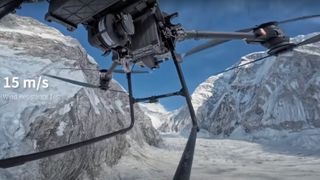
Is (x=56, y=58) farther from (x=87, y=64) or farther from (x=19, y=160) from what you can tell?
(x=19, y=160)

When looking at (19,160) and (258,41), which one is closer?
(19,160)

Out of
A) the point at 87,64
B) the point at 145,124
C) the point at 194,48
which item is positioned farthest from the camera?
the point at 145,124

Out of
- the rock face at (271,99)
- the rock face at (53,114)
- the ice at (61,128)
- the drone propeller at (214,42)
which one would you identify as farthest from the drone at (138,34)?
the rock face at (271,99)

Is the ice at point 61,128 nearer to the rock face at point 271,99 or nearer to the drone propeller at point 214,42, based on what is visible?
the drone propeller at point 214,42

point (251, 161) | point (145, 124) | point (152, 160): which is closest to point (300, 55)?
point (251, 161)

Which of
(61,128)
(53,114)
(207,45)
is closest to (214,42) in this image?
(207,45)
